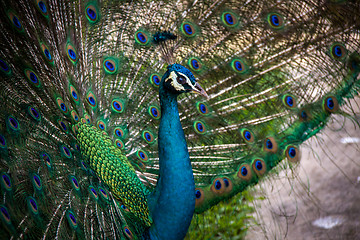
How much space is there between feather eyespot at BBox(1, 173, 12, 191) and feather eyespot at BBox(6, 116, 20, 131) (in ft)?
0.63

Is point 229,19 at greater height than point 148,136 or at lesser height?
greater

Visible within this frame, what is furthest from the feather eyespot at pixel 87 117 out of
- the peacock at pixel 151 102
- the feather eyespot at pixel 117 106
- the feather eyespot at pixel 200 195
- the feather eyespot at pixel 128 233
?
the feather eyespot at pixel 200 195

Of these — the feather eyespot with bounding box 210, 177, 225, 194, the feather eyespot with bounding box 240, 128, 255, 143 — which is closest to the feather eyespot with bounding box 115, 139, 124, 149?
the feather eyespot with bounding box 210, 177, 225, 194

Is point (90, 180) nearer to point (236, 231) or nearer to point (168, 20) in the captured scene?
point (168, 20)

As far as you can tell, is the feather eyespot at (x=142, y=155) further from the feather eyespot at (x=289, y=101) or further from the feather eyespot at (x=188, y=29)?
the feather eyespot at (x=289, y=101)

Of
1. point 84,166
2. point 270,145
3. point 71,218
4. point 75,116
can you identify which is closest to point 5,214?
point 71,218

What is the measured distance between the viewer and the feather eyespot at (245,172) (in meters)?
1.96

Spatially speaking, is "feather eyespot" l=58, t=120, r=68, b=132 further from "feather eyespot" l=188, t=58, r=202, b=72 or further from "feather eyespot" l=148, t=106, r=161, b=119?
"feather eyespot" l=188, t=58, r=202, b=72

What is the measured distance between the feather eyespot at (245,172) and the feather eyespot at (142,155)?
46 cm

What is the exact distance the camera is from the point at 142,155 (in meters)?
1.99

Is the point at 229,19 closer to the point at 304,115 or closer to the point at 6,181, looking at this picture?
the point at 304,115

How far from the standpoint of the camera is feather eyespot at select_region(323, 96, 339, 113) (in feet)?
6.22

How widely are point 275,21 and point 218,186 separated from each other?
83cm

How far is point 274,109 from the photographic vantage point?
199 cm
